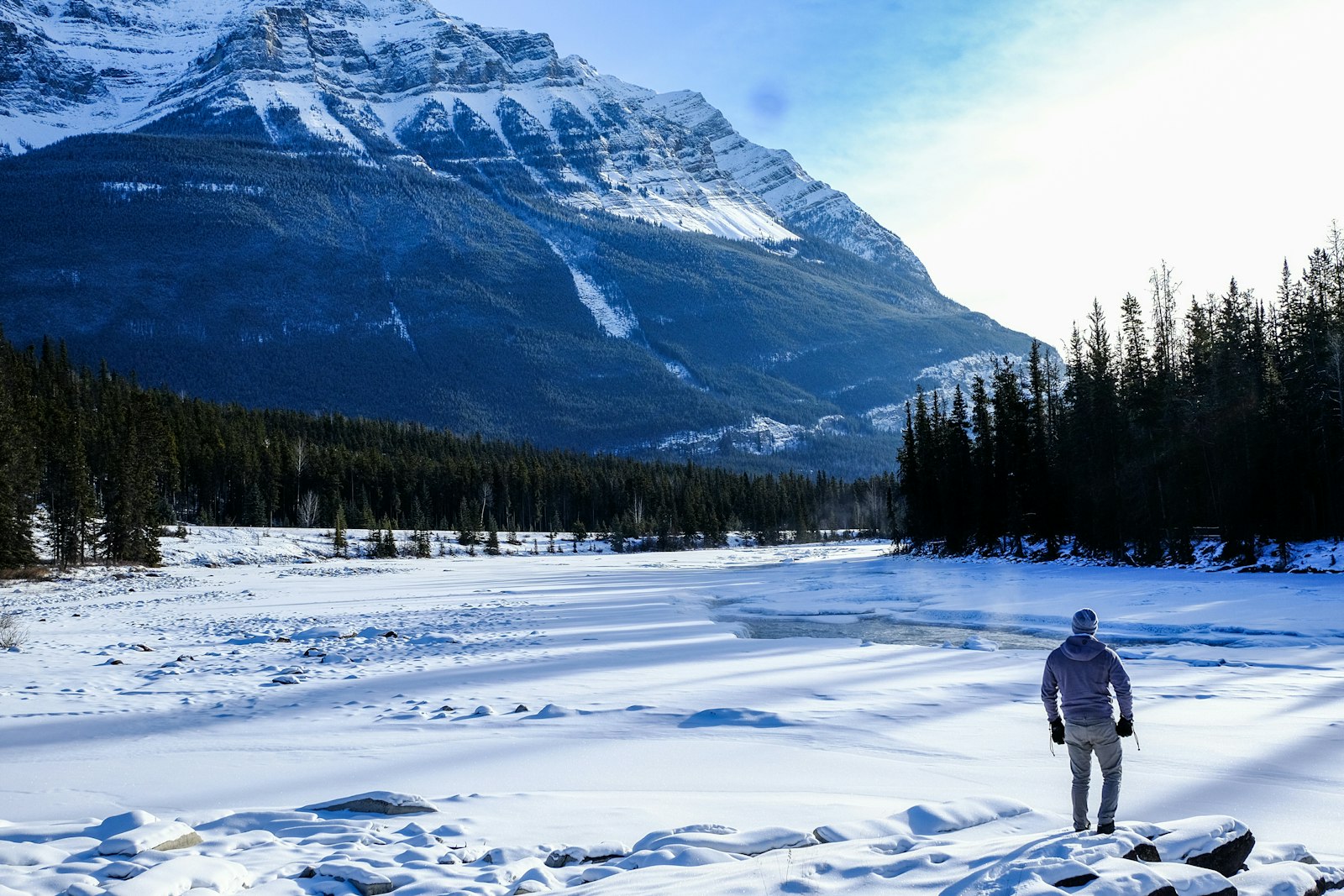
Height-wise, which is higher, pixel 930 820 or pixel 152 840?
pixel 152 840

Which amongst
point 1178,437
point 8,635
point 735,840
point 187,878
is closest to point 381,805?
point 187,878

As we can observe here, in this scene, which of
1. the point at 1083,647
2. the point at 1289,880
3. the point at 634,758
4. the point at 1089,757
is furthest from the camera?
the point at 634,758

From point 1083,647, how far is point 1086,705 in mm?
474

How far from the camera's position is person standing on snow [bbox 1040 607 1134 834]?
682cm

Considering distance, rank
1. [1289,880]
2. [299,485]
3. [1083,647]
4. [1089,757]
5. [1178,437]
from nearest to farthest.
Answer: [1289,880] < [1089,757] < [1083,647] < [1178,437] < [299,485]

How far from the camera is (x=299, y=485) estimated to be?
101250mm

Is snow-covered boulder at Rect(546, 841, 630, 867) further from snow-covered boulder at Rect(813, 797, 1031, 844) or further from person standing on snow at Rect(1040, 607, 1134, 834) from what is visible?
person standing on snow at Rect(1040, 607, 1134, 834)

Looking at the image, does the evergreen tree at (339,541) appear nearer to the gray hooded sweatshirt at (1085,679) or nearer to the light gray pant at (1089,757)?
the gray hooded sweatshirt at (1085,679)

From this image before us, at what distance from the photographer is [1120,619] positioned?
945 inches

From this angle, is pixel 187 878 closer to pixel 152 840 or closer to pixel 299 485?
pixel 152 840

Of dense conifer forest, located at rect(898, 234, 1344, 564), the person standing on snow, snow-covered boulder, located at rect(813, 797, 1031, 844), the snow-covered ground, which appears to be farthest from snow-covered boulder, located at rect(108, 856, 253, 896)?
dense conifer forest, located at rect(898, 234, 1344, 564)

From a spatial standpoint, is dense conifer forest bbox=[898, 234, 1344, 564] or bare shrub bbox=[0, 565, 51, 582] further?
bare shrub bbox=[0, 565, 51, 582]

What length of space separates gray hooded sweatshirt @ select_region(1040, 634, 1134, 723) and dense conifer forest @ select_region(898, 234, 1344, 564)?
36.6 metres

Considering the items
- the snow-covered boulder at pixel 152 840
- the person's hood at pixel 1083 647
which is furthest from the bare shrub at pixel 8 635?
the person's hood at pixel 1083 647
